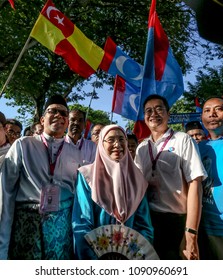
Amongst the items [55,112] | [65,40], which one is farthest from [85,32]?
[55,112]

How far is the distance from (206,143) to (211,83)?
19359mm

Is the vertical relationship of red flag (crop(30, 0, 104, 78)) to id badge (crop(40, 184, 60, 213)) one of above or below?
above

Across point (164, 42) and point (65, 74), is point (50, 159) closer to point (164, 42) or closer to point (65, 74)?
point (164, 42)

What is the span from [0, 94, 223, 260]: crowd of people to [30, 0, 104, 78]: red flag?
2726 mm

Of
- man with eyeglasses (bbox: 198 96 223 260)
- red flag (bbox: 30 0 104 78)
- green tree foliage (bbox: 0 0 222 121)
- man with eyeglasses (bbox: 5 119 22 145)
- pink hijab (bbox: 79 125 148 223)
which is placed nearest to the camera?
pink hijab (bbox: 79 125 148 223)

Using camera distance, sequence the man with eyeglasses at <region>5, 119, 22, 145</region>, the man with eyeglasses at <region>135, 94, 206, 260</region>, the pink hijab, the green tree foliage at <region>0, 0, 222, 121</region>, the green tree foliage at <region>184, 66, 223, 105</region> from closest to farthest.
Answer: the pink hijab
the man with eyeglasses at <region>135, 94, 206, 260</region>
the man with eyeglasses at <region>5, 119, 22, 145</region>
the green tree foliage at <region>0, 0, 222, 121</region>
the green tree foliage at <region>184, 66, 223, 105</region>

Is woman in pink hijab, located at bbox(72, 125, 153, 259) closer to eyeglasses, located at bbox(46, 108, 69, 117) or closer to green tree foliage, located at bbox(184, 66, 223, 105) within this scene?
eyeglasses, located at bbox(46, 108, 69, 117)

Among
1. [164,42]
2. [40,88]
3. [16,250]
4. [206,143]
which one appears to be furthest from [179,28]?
[16,250]

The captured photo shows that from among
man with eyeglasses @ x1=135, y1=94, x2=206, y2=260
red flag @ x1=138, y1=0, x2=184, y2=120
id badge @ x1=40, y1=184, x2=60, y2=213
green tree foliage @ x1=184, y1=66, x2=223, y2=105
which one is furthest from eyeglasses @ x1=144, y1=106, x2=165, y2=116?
green tree foliage @ x1=184, y1=66, x2=223, y2=105

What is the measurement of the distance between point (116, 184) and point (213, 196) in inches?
31.5

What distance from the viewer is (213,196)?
9.28 ft

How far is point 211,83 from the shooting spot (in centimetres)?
2142

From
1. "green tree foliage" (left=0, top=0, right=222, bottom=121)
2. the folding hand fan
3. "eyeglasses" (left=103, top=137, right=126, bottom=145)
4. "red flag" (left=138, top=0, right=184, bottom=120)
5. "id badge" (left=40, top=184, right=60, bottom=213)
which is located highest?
"green tree foliage" (left=0, top=0, right=222, bottom=121)

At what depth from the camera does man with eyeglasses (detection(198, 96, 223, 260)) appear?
9.17 ft
